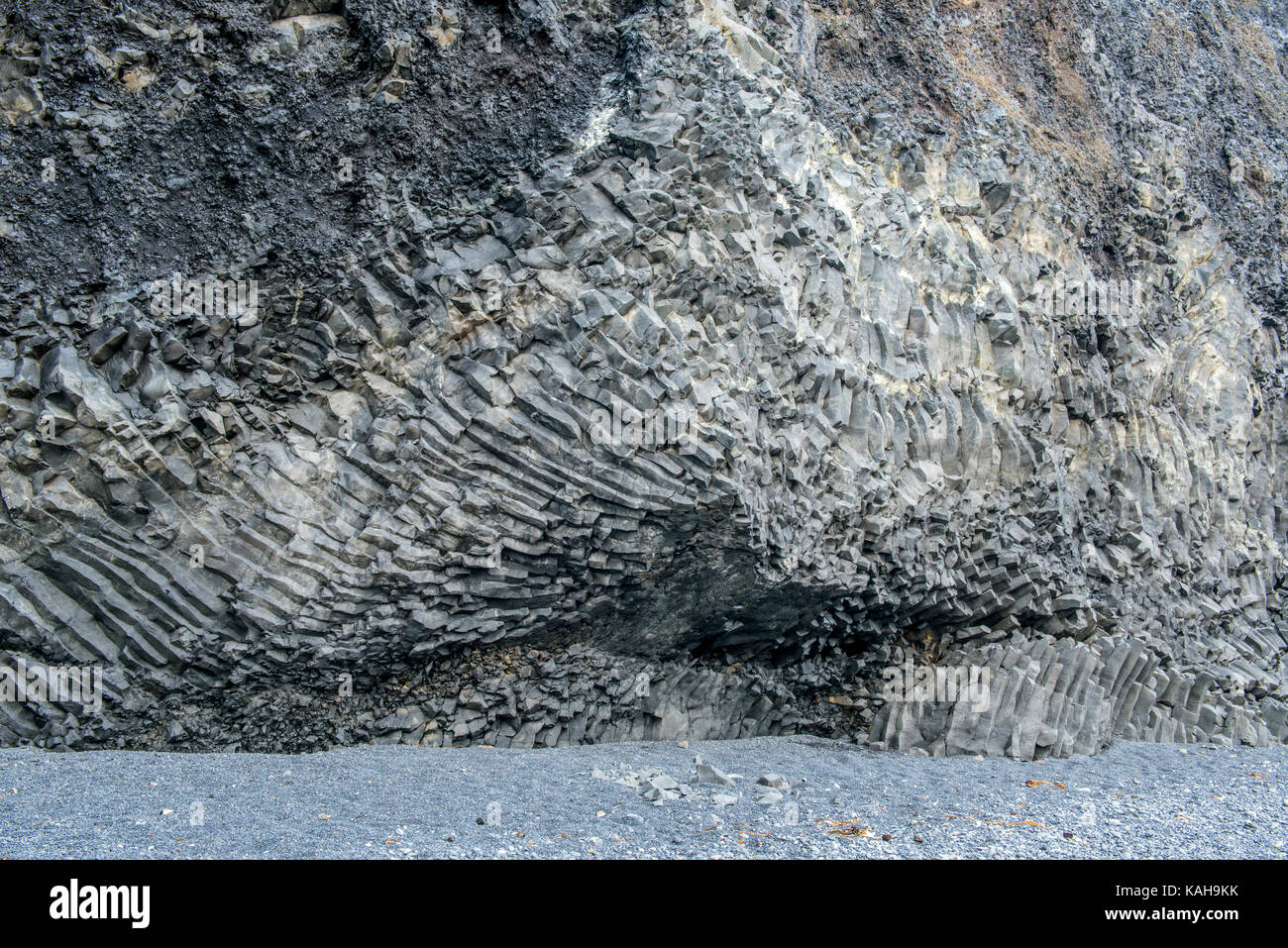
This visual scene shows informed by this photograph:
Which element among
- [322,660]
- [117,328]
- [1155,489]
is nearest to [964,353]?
[1155,489]

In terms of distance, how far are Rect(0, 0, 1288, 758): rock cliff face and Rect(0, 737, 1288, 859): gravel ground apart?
3.13 feet

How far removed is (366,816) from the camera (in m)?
6.54

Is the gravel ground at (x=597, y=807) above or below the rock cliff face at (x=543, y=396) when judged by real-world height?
below

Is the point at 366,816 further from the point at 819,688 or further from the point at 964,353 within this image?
the point at 964,353

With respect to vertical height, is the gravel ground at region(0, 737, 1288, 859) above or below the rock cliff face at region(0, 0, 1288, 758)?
below

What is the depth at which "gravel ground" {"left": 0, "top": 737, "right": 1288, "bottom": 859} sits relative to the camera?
237 inches

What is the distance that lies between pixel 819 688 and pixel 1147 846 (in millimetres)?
4493

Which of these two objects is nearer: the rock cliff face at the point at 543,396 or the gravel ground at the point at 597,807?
the gravel ground at the point at 597,807

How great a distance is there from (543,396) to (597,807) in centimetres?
365

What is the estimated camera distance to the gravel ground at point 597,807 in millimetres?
6016

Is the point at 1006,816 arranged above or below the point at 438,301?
below

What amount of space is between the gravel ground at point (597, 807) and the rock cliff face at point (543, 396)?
955 mm

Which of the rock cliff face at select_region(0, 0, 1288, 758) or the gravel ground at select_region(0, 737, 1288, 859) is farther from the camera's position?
the rock cliff face at select_region(0, 0, 1288, 758)

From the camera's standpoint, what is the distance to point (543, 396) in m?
8.98
